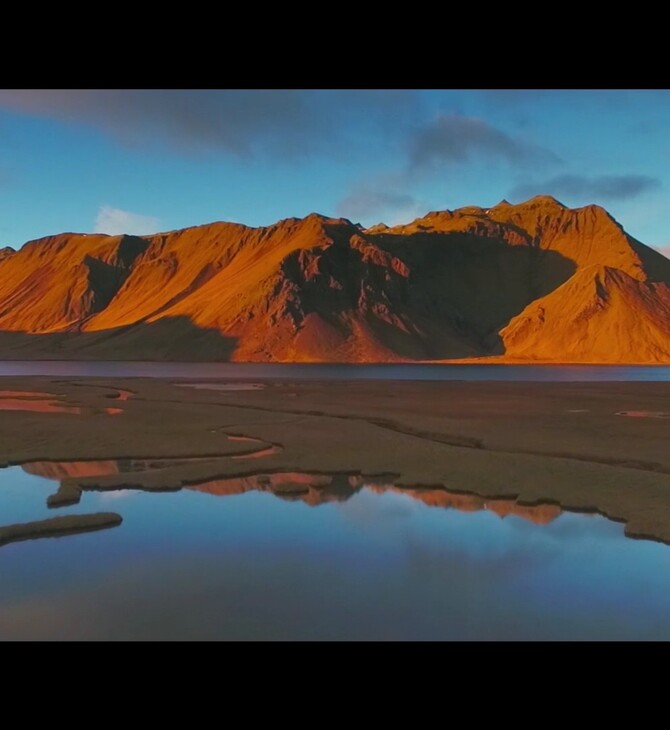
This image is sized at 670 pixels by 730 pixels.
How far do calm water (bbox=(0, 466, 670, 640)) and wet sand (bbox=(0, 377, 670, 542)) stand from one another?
2.36 metres

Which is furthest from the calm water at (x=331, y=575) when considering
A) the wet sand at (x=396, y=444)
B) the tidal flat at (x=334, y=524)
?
the wet sand at (x=396, y=444)

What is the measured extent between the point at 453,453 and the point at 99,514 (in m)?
14.3

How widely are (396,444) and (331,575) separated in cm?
1579

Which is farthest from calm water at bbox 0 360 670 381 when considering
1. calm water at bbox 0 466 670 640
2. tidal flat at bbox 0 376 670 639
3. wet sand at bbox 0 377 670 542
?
calm water at bbox 0 466 670 640

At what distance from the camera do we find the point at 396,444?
27.9m

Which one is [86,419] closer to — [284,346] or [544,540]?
[544,540]

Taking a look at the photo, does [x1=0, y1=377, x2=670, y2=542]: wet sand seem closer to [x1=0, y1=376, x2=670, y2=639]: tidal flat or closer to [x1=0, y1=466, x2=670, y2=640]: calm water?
[x1=0, y1=376, x2=670, y2=639]: tidal flat

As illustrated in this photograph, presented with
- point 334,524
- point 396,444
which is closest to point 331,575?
point 334,524

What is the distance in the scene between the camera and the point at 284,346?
17325cm

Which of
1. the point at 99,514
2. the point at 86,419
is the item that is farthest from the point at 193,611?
the point at 86,419

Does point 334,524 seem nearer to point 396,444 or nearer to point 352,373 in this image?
point 396,444

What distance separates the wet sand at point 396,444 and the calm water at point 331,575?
2.36 metres

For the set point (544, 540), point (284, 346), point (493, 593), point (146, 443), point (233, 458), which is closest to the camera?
point (493, 593)

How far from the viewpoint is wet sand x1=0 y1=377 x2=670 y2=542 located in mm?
19734
